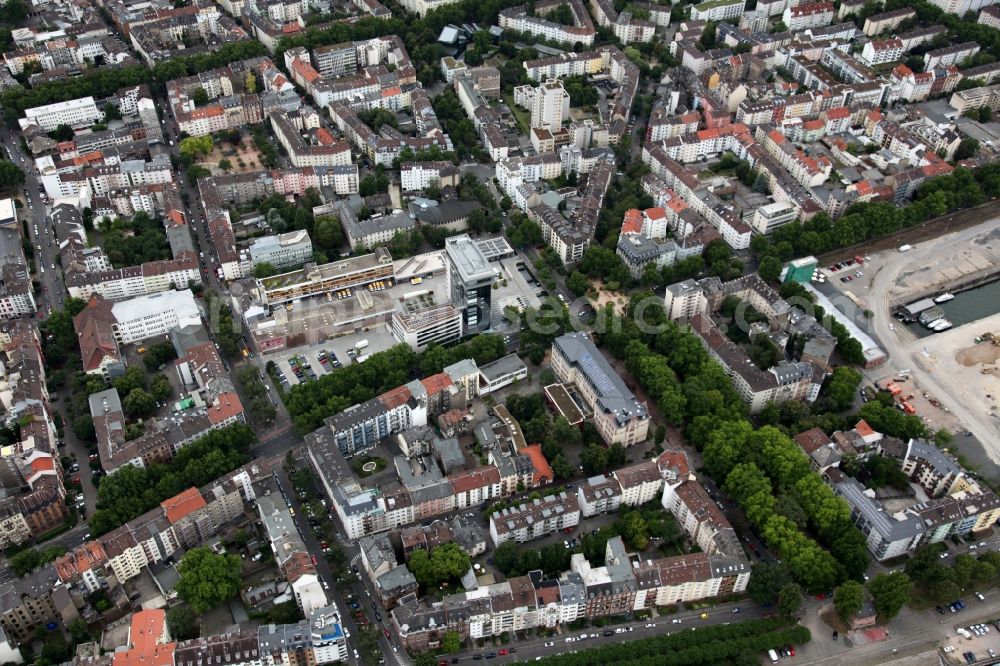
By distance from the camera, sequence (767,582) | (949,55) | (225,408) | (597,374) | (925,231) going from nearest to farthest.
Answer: (767,582) < (225,408) < (597,374) < (925,231) < (949,55)

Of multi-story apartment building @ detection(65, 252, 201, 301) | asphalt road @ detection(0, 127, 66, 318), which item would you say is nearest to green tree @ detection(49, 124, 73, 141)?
asphalt road @ detection(0, 127, 66, 318)

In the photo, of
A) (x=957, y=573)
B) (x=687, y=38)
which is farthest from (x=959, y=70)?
(x=957, y=573)

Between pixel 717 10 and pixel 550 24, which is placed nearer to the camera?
pixel 550 24

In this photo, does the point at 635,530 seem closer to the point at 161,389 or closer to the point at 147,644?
the point at 147,644

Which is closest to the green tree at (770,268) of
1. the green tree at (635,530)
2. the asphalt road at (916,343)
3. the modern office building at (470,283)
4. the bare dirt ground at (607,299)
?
the asphalt road at (916,343)

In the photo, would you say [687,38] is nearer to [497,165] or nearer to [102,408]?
[497,165]

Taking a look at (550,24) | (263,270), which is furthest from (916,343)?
(550,24)

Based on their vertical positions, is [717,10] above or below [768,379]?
above
